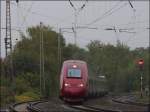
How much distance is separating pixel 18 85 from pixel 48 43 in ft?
79.1

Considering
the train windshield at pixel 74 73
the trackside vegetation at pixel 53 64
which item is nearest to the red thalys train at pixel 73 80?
the train windshield at pixel 74 73

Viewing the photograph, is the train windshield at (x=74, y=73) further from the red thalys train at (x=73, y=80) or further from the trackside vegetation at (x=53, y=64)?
the trackside vegetation at (x=53, y=64)

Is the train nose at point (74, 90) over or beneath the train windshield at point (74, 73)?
beneath

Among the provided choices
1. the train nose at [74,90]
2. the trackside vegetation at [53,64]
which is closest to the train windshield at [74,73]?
the train nose at [74,90]

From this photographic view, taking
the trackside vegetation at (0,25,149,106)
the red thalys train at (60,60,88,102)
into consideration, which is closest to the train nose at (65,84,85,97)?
the red thalys train at (60,60,88,102)

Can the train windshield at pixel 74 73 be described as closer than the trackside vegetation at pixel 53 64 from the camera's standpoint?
Yes

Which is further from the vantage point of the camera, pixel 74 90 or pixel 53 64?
pixel 53 64

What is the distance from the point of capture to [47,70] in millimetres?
80000

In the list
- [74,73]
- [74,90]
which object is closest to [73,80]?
[74,73]

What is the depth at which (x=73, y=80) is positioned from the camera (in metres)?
36.2

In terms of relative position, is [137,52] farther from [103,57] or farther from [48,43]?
[48,43]

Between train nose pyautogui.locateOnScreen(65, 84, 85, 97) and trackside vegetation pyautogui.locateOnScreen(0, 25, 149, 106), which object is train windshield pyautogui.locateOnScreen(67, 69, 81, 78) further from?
trackside vegetation pyautogui.locateOnScreen(0, 25, 149, 106)

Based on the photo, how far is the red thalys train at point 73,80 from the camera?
3603 cm

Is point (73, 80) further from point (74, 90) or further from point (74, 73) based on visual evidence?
point (74, 90)
